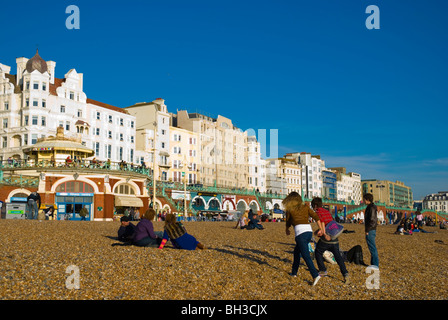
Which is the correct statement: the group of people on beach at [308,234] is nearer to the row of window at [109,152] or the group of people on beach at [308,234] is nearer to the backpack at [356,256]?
the backpack at [356,256]

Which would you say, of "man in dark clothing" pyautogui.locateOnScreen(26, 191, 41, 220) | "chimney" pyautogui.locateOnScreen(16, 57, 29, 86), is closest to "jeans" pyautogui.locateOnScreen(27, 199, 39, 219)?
"man in dark clothing" pyautogui.locateOnScreen(26, 191, 41, 220)

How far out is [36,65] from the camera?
58.3 meters

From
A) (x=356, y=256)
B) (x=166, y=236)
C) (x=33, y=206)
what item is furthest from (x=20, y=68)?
(x=356, y=256)

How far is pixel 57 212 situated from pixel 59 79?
91.7ft

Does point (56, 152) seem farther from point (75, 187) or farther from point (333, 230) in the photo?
point (333, 230)

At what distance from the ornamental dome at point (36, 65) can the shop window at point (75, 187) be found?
22.5m

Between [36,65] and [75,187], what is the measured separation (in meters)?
23.7

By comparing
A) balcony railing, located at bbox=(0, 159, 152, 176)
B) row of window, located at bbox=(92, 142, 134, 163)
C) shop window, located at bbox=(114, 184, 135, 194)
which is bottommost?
shop window, located at bbox=(114, 184, 135, 194)

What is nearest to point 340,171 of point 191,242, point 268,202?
point 268,202

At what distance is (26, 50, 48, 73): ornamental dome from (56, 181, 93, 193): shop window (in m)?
22.5

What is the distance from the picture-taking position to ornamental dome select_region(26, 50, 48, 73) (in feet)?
191

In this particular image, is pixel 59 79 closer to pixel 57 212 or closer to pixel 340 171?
pixel 57 212

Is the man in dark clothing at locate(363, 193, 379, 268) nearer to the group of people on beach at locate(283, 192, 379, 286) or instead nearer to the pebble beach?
the pebble beach

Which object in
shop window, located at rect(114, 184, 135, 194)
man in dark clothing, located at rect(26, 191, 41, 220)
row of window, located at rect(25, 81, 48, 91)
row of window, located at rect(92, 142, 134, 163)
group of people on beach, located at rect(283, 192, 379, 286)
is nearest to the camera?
group of people on beach, located at rect(283, 192, 379, 286)
